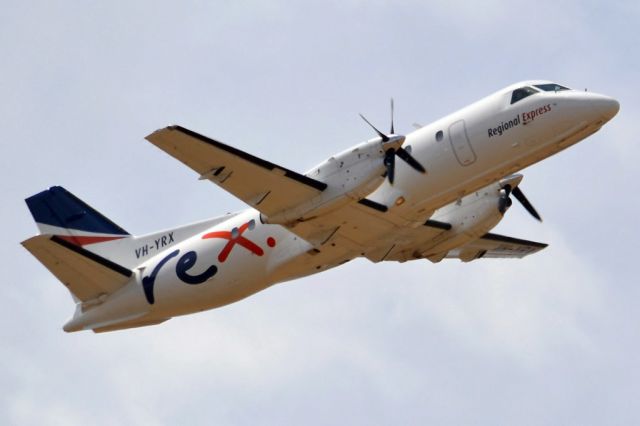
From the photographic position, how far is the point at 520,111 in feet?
84.8

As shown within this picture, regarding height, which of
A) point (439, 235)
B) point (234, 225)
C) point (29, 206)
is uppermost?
point (29, 206)

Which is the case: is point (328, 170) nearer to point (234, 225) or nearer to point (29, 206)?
point (234, 225)

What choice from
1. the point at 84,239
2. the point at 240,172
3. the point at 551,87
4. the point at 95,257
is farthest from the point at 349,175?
the point at 84,239

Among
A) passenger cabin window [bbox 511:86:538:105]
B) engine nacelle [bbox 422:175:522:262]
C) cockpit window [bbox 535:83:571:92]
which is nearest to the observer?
passenger cabin window [bbox 511:86:538:105]

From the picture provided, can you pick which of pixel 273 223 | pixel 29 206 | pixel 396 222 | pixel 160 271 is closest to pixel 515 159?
pixel 396 222

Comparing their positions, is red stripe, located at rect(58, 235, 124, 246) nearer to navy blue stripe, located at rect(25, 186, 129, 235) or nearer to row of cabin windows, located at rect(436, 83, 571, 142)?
navy blue stripe, located at rect(25, 186, 129, 235)

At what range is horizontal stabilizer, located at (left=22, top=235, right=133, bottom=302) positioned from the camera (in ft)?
89.7

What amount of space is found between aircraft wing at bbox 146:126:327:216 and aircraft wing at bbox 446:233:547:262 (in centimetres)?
769

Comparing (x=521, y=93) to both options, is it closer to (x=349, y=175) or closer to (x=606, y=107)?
(x=606, y=107)

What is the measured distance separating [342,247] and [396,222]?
1.61 m

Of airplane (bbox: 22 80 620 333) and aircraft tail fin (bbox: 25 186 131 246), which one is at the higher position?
aircraft tail fin (bbox: 25 186 131 246)

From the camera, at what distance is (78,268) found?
2827cm

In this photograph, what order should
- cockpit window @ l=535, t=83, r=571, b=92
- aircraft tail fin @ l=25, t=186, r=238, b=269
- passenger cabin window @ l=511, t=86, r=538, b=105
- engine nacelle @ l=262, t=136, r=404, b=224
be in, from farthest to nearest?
aircraft tail fin @ l=25, t=186, r=238, b=269
cockpit window @ l=535, t=83, r=571, b=92
passenger cabin window @ l=511, t=86, r=538, b=105
engine nacelle @ l=262, t=136, r=404, b=224

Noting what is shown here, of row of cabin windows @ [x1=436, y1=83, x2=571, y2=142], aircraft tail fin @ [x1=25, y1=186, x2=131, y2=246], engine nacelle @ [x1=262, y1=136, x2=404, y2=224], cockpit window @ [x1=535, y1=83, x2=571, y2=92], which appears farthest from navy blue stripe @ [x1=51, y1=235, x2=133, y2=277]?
cockpit window @ [x1=535, y1=83, x2=571, y2=92]
